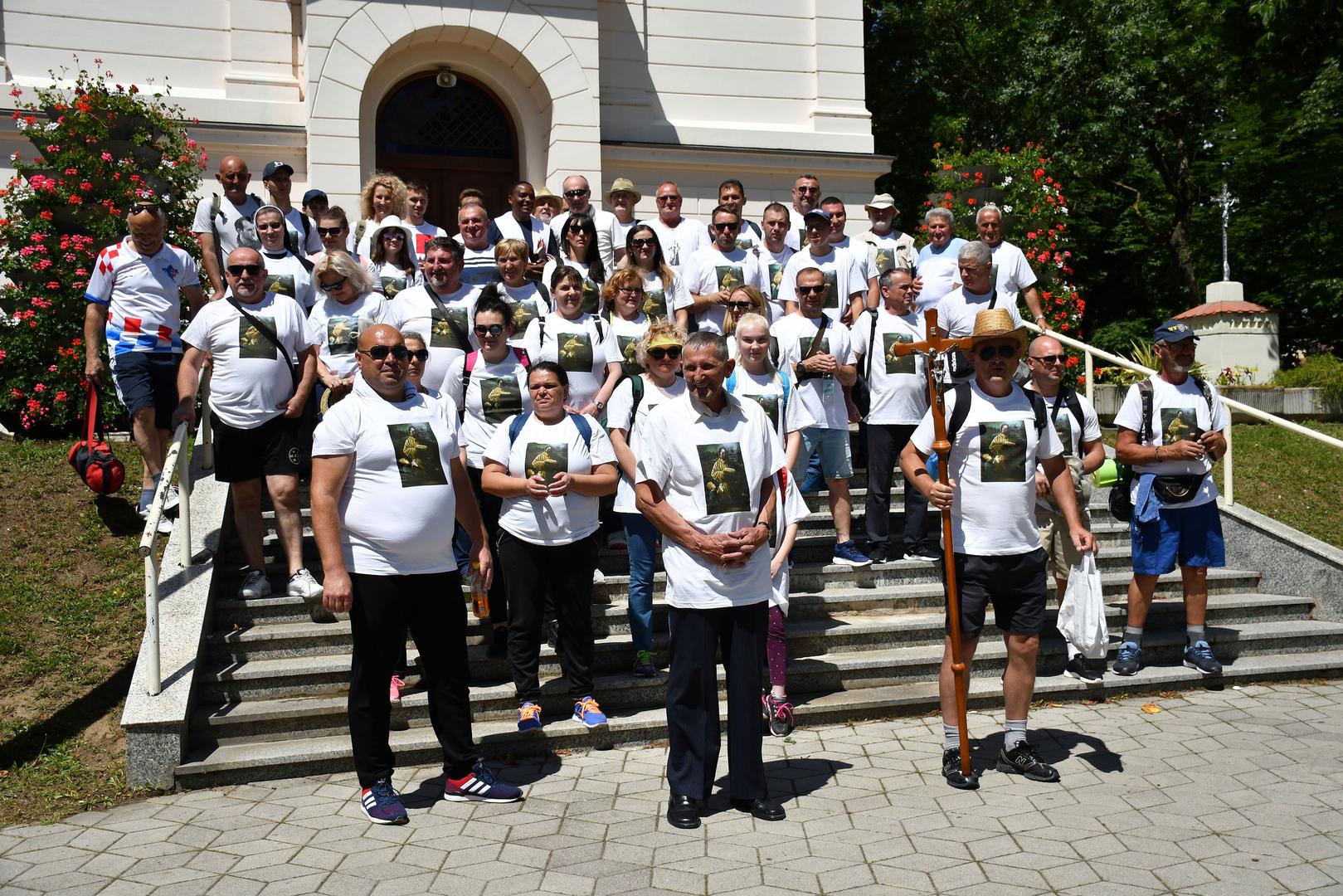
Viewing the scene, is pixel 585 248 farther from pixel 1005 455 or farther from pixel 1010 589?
pixel 1010 589

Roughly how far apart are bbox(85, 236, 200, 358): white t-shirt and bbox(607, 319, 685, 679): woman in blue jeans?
10.8 ft

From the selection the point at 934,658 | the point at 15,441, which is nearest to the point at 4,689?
the point at 15,441

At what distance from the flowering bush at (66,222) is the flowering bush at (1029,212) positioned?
8.54 metres

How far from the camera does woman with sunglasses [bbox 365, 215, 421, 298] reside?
8602 millimetres

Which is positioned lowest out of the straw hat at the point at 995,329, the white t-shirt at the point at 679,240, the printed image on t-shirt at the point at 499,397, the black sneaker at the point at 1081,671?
the black sneaker at the point at 1081,671

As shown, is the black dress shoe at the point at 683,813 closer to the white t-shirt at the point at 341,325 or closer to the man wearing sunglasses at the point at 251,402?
the man wearing sunglasses at the point at 251,402

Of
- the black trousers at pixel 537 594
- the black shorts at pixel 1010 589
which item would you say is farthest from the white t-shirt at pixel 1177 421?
the black trousers at pixel 537 594

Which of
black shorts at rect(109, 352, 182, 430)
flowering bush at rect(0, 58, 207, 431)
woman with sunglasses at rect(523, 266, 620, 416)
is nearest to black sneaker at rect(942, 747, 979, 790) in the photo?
woman with sunglasses at rect(523, 266, 620, 416)

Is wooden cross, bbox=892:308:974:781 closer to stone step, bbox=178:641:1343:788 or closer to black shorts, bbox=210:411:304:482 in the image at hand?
stone step, bbox=178:641:1343:788

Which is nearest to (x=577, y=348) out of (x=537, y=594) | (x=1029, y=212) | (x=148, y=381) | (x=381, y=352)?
(x=537, y=594)

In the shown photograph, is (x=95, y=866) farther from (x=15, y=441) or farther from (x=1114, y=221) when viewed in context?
(x=1114, y=221)

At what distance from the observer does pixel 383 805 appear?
211 inches

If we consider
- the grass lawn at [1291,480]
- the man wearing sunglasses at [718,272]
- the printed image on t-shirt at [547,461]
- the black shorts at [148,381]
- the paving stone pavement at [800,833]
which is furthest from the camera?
the grass lawn at [1291,480]

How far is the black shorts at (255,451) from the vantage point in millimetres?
7160
